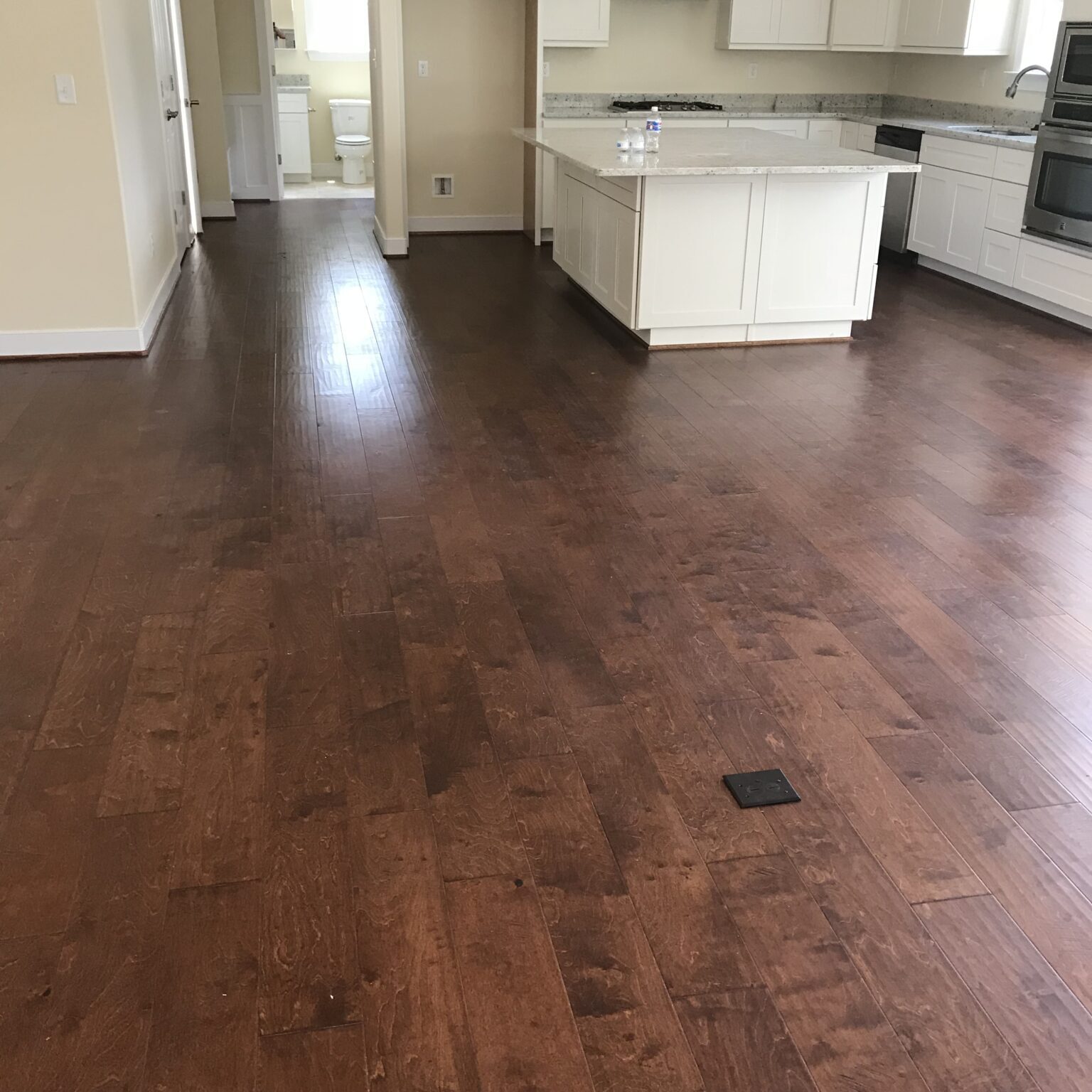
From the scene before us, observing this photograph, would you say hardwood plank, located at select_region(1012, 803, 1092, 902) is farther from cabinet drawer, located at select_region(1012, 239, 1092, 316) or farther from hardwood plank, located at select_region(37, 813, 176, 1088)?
cabinet drawer, located at select_region(1012, 239, 1092, 316)

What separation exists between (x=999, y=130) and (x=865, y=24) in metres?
1.62

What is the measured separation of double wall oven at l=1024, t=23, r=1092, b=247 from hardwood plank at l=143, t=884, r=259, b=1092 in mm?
5357

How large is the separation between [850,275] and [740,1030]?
14.1 ft

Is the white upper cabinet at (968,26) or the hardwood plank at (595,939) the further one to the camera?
the white upper cabinet at (968,26)

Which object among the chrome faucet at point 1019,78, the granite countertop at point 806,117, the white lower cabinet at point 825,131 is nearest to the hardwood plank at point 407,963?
the granite countertop at point 806,117

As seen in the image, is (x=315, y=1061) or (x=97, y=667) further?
(x=97, y=667)

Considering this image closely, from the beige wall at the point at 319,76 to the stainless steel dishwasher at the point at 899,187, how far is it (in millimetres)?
5170

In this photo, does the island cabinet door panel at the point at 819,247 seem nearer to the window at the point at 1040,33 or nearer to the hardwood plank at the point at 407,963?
the window at the point at 1040,33

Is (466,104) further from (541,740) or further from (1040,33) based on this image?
(541,740)

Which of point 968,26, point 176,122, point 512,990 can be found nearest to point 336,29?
point 176,122

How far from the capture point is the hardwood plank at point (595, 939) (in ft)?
5.14

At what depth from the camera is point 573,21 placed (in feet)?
23.8

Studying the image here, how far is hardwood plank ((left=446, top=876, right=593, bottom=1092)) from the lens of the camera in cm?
155

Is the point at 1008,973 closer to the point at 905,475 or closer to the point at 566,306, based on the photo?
the point at 905,475
